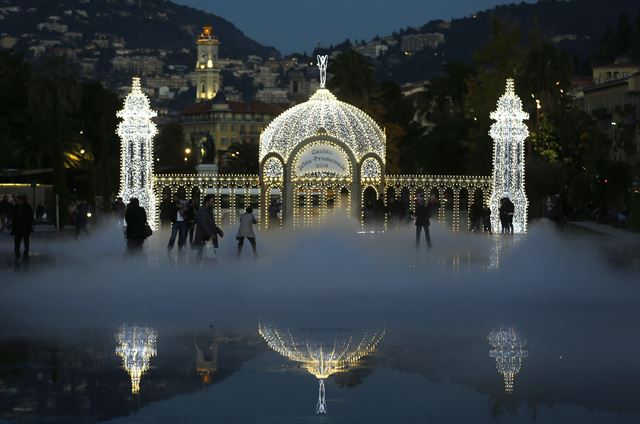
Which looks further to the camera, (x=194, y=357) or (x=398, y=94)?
(x=398, y=94)

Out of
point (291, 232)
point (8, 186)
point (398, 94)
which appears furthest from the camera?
point (398, 94)

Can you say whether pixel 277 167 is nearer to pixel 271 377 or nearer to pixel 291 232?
pixel 291 232

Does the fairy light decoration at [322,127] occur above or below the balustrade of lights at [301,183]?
above

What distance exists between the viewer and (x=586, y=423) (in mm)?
11953

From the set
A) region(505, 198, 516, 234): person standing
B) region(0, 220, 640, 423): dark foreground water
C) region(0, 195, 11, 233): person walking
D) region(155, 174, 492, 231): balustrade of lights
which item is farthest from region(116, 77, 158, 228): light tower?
region(0, 220, 640, 423): dark foreground water

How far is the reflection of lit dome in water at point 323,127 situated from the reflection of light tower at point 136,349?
38239 millimetres

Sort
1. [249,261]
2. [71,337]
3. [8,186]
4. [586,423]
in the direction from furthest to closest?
1. [8,186]
2. [249,261]
3. [71,337]
4. [586,423]

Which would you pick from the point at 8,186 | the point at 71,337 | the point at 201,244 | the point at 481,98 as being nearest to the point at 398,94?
the point at 481,98

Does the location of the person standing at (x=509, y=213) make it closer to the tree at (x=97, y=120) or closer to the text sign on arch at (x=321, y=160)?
the text sign on arch at (x=321, y=160)

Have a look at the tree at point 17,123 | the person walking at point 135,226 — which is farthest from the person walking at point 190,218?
the tree at point 17,123

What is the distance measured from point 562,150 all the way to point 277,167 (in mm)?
30797

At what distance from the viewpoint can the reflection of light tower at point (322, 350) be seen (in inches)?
583

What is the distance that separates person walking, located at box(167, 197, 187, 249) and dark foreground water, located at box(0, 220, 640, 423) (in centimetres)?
505

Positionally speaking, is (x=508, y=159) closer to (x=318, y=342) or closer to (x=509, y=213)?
(x=509, y=213)
